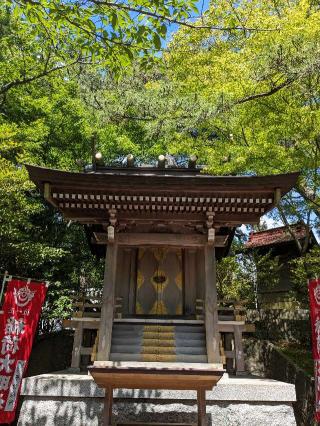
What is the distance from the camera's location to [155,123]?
11.8 m

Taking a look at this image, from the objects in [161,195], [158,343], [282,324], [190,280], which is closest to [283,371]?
[282,324]

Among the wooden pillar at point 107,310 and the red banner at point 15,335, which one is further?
the red banner at point 15,335

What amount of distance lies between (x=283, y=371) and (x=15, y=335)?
7951mm

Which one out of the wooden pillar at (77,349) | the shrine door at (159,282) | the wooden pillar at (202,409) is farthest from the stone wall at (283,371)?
the wooden pillar at (77,349)

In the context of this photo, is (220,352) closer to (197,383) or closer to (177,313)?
(197,383)

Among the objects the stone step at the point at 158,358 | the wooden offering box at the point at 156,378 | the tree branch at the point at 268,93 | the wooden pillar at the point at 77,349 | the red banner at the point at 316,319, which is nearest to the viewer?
the wooden offering box at the point at 156,378

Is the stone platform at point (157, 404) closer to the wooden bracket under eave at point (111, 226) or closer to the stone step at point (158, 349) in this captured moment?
the stone step at point (158, 349)

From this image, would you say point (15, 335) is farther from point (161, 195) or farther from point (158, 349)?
point (161, 195)

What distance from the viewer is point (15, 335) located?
780cm

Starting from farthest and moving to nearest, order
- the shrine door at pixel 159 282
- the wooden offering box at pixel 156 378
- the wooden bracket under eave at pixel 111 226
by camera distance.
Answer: the shrine door at pixel 159 282, the wooden bracket under eave at pixel 111 226, the wooden offering box at pixel 156 378

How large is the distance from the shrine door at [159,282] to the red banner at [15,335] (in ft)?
9.63

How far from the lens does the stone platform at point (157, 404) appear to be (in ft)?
24.1

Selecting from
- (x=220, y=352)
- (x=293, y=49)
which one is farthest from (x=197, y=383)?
(x=293, y=49)

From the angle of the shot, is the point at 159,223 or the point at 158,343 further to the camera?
the point at 159,223
